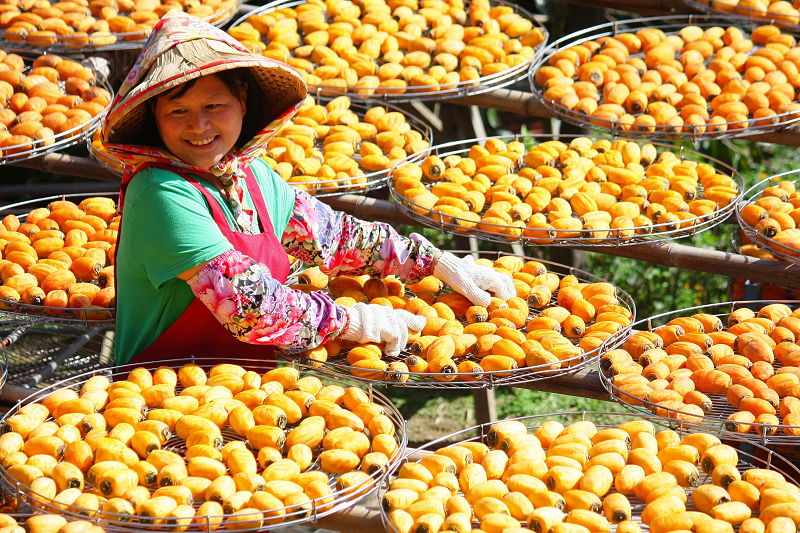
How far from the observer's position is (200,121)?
2490 millimetres

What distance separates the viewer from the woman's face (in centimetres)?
249

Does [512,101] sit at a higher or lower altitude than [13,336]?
higher

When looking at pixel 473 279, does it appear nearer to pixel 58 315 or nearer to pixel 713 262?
pixel 713 262

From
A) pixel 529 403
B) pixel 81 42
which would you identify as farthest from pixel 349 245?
pixel 529 403

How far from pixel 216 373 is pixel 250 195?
0.61 meters

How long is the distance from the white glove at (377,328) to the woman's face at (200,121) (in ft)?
2.13

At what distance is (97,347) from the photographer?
494 centimetres

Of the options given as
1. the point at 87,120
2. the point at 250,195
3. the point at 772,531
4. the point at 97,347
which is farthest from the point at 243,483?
the point at 97,347

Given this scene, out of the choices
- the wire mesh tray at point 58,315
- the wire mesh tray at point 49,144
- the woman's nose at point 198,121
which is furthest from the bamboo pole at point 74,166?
the woman's nose at point 198,121

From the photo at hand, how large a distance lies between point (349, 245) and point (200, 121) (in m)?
0.76

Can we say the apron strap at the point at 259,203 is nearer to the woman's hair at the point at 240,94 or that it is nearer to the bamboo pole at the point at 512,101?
the woman's hair at the point at 240,94

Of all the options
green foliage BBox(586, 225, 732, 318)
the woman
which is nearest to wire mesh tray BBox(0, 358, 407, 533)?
the woman

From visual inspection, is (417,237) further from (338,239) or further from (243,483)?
(243,483)

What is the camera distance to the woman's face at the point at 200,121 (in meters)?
2.49
